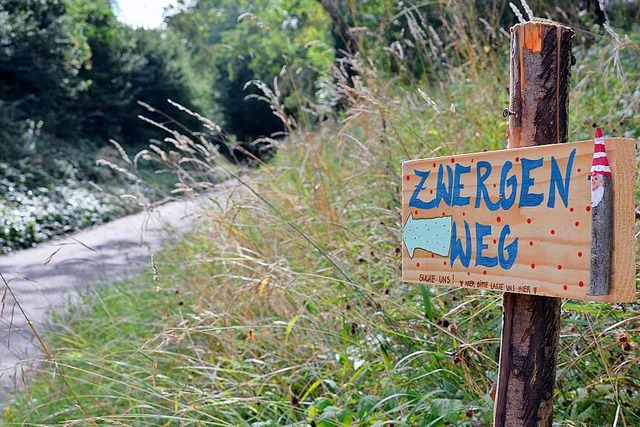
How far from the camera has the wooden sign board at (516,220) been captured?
106 cm

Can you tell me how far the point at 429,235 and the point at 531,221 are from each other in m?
0.24

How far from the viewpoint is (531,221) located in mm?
1156

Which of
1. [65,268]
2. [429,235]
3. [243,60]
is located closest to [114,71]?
[243,60]

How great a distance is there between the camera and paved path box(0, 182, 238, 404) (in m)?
3.08

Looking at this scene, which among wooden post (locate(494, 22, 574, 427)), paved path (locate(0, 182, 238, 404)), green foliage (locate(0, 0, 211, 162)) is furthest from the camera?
green foliage (locate(0, 0, 211, 162))

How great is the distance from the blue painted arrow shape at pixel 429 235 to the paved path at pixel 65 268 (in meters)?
1.20

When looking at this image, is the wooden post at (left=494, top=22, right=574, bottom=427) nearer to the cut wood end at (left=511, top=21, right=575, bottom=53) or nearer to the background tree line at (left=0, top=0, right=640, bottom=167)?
the cut wood end at (left=511, top=21, right=575, bottom=53)

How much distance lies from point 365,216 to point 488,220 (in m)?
1.96

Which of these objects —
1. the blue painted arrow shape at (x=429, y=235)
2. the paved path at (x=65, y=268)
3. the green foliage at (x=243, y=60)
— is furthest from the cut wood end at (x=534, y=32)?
the green foliage at (x=243, y=60)

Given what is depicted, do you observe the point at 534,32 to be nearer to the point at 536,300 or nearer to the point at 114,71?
the point at 536,300

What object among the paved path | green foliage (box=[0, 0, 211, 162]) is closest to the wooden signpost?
the paved path

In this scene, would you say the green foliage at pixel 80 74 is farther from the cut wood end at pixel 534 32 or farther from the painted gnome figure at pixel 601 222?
the painted gnome figure at pixel 601 222

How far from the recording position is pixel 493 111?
3.41 meters

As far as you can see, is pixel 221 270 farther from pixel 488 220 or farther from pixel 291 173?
pixel 488 220
